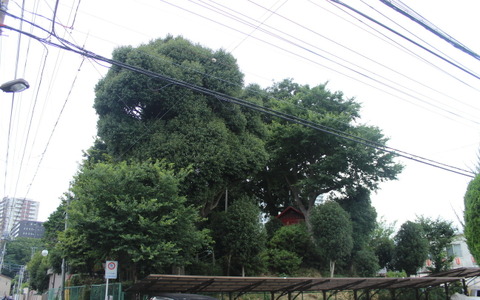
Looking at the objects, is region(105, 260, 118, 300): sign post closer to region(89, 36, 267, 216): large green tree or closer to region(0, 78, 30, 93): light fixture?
region(89, 36, 267, 216): large green tree

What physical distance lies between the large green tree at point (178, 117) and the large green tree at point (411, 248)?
12.8 metres

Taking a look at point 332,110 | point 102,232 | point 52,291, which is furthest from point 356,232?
point 52,291

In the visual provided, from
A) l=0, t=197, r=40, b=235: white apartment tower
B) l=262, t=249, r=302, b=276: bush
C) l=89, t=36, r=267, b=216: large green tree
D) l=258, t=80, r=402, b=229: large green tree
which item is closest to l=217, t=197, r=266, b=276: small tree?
l=89, t=36, r=267, b=216: large green tree

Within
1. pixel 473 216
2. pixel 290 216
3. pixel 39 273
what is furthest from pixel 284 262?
pixel 39 273

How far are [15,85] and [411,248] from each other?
25921 mm

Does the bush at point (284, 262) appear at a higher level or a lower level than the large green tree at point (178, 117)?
lower

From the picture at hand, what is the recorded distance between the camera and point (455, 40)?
7078mm

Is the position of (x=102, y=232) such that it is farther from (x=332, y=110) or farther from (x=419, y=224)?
(x=419, y=224)

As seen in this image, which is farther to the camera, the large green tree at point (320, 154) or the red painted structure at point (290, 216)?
the red painted structure at point (290, 216)

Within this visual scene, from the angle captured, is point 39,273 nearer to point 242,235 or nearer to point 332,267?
point 242,235

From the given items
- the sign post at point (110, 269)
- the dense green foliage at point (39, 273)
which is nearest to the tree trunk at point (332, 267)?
the sign post at point (110, 269)

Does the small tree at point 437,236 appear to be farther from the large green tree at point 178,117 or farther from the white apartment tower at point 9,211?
the white apartment tower at point 9,211

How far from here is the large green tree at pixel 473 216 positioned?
476 inches

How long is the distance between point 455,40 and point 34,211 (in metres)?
87.8
